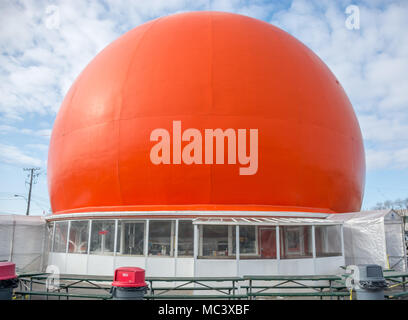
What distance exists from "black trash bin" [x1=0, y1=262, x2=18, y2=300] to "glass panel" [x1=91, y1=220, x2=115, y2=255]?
6.67 meters

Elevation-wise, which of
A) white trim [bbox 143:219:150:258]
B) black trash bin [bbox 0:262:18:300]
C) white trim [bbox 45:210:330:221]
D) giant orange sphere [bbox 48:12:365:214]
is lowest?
black trash bin [bbox 0:262:18:300]

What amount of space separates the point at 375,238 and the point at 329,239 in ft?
6.07

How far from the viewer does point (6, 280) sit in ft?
22.7

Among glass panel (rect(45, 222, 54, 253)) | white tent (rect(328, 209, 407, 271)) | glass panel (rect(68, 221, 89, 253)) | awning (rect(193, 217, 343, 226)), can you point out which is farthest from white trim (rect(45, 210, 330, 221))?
glass panel (rect(45, 222, 54, 253))

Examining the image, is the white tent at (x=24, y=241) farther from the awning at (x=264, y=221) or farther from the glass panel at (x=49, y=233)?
the awning at (x=264, y=221)

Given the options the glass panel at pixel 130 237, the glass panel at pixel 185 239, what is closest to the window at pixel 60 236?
the glass panel at pixel 130 237

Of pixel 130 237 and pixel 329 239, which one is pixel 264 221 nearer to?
pixel 329 239

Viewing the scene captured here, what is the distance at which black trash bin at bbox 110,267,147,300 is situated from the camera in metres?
6.21

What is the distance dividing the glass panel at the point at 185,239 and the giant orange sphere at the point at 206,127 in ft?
2.46

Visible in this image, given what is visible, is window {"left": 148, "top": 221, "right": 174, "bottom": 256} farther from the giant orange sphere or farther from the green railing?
the green railing

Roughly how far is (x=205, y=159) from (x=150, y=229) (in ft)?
11.1

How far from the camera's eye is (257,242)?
41.2 feet

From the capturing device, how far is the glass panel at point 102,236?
543 inches

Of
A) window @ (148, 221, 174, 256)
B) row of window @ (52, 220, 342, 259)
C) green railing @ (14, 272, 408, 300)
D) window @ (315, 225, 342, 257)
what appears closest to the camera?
green railing @ (14, 272, 408, 300)
